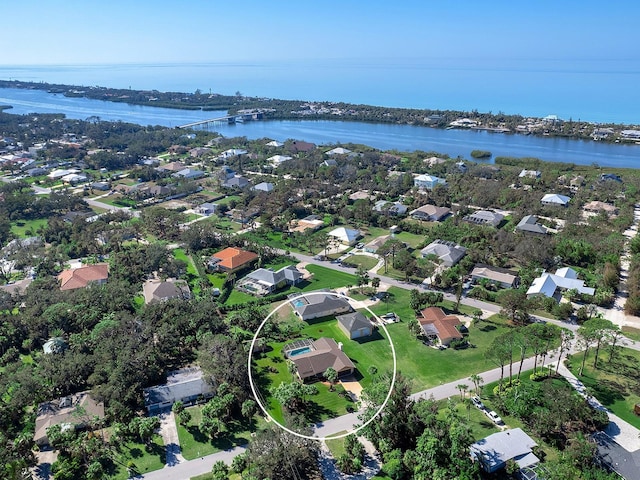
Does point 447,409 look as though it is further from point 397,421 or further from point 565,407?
point 565,407

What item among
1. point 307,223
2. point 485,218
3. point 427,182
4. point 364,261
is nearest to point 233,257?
point 364,261

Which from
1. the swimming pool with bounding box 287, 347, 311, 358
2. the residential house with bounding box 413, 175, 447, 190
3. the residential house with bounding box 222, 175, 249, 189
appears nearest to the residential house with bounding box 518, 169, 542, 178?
the residential house with bounding box 413, 175, 447, 190

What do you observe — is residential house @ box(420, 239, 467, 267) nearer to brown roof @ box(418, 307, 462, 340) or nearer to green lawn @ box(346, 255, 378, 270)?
green lawn @ box(346, 255, 378, 270)

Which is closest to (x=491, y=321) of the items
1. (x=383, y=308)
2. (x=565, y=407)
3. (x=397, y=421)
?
(x=383, y=308)

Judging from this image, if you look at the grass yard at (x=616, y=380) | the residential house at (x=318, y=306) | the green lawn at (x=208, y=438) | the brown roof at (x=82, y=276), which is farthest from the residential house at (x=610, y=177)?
the brown roof at (x=82, y=276)

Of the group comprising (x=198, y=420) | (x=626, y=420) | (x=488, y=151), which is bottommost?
(x=198, y=420)
